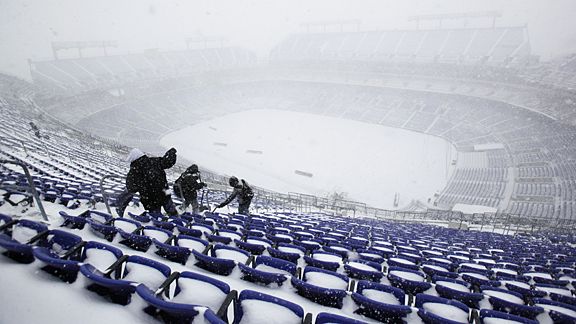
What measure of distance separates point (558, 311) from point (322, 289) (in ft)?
10.7

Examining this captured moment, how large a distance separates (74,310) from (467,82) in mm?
50093

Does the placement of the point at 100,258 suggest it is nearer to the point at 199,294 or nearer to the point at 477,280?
the point at 199,294

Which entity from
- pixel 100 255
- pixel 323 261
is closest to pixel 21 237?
pixel 100 255

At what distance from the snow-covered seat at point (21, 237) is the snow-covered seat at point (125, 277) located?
638mm

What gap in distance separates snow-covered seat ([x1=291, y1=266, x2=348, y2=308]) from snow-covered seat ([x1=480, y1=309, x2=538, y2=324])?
1.48 m

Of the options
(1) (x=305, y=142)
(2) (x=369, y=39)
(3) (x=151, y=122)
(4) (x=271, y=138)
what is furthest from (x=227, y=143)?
(2) (x=369, y=39)

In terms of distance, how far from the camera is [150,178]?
610 centimetres

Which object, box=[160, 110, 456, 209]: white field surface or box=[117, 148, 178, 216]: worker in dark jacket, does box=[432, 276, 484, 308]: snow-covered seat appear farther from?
box=[160, 110, 456, 209]: white field surface

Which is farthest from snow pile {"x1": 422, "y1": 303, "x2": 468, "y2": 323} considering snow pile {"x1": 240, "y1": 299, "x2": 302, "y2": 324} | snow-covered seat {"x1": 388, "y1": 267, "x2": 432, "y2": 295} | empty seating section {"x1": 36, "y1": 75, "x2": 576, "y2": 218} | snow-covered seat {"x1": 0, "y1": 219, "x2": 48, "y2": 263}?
empty seating section {"x1": 36, "y1": 75, "x2": 576, "y2": 218}

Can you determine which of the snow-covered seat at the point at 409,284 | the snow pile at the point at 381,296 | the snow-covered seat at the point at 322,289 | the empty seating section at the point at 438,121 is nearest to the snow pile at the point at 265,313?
the snow-covered seat at the point at 322,289

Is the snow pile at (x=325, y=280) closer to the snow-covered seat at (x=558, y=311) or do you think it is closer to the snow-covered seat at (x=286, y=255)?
the snow-covered seat at (x=286, y=255)

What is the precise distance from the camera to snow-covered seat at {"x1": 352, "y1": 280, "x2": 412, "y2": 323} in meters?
3.11

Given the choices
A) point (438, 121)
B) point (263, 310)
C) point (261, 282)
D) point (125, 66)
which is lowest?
point (261, 282)

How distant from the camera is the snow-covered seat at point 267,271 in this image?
3.60 meters
